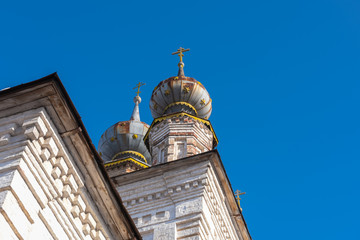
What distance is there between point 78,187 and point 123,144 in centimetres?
1275

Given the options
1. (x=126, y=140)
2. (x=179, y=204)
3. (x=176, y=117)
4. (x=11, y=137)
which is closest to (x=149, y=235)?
(x=179, y=204)

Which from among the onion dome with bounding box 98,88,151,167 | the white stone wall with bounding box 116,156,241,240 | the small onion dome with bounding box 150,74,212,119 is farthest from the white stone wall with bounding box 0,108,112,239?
the onion dome with bounding box 98,88,151,167

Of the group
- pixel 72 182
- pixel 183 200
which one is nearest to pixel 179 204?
pixel 183 200

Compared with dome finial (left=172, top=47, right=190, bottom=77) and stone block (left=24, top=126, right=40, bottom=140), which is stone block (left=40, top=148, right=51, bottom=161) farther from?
dome finial (left=172, top=47, right=190, bottom=77)

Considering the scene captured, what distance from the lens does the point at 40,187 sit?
276 inches

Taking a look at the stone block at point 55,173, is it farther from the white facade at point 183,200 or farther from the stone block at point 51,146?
the white facade at point 183,200

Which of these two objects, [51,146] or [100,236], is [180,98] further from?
[51,146]

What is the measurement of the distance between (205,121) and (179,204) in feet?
12.6

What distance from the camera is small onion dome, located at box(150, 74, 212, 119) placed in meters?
16.2

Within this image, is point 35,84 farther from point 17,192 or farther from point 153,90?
point 153,90

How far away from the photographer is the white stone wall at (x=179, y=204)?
11.8 meters

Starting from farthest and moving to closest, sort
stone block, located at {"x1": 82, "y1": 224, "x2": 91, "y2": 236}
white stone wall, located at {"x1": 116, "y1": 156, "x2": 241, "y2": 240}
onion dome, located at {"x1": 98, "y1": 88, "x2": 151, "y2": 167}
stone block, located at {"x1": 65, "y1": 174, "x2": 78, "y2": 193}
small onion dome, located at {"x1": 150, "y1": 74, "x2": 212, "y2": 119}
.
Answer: onion dome, located at {"x1": 98, "y1": 88, "x2": 151, "y2": 167}, small onion dome, located at {"x1": 150, "y1": 74, "x2": 212, "y2": 119}, white stone wall, located at {"x1": 116, "y1": 156, "x2": 241, "y2": 240}, stone block, located at {"x1": 82, "y1": 224, "x2": 91, "y2": 236}, stone block, located at {"x1": 65, "y1": 174, "x2": 78, "y2": 193}

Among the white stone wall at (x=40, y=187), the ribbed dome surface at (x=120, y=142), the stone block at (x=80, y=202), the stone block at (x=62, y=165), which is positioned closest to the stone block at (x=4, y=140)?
the white stone wall at (x=40, y=187)

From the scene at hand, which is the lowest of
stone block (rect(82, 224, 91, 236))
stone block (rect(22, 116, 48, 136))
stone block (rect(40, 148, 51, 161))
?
stone block (rect(82, 224, 91, 236))
